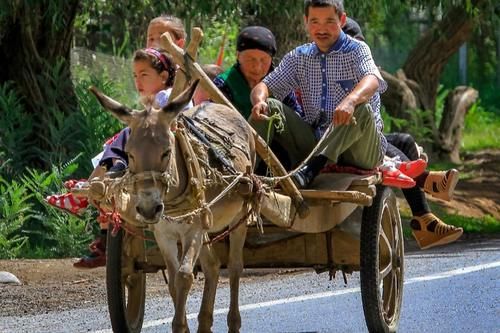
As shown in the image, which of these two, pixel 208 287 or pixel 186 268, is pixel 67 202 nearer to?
pixel 208 287

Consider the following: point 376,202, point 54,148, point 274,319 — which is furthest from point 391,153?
point 54,148

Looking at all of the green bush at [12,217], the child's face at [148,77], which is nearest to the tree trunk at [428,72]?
the green bush at [12,217]

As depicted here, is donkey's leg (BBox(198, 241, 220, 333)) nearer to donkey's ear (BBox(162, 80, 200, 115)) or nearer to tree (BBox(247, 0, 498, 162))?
donkey's ear (BBox(162, 80, 200, 115))

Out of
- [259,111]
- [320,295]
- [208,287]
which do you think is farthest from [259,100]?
[320,295]

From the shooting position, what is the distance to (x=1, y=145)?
1434cm

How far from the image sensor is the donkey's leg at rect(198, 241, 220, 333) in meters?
7.65

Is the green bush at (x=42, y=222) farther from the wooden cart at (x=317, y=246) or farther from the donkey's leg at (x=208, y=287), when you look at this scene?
the donkey's leg at (x=208, y=287)

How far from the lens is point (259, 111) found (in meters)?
7.94

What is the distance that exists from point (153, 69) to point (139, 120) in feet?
5.43

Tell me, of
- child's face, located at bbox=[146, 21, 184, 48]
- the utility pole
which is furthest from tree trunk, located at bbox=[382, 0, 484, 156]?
the utility pole

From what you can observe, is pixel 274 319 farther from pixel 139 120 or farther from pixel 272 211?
pixel 139 120

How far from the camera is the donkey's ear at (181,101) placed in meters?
6.50

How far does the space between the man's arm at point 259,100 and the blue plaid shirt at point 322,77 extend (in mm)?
157

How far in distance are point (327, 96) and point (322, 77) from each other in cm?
12
